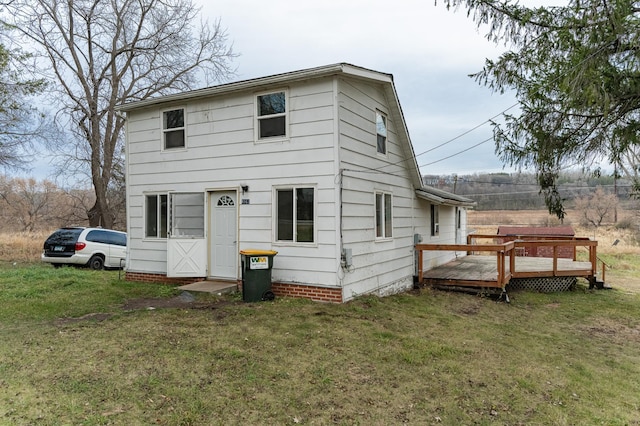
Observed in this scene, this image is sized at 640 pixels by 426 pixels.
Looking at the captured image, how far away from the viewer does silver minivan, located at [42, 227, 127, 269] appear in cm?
1323

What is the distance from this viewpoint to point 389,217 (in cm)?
1005

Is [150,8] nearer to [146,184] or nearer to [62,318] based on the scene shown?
[146,184]

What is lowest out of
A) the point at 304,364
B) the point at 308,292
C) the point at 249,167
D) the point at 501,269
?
the point at 304,364

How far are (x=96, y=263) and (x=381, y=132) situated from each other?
10786mm

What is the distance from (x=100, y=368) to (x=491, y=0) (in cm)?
708

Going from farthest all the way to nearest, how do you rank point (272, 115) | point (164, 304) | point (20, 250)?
1. point (20, 250)
2. point (272, 115)
3. point (164, 304)

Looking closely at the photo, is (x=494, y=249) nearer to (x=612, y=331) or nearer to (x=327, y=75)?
(x=612, y=331)

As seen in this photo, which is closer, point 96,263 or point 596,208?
point 96,263

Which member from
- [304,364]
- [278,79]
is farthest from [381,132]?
[304,364]

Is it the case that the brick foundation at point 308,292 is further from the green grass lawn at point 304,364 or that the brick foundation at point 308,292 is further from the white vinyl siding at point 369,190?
the green grass lawn at point 304,364

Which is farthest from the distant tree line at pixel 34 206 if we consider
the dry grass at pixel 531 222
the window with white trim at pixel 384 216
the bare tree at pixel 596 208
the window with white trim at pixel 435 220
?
the bare tree at pixel 596 208

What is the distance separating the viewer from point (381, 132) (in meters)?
9.92

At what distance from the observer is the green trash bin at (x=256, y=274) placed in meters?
7.74

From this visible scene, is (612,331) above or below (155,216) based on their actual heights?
below
